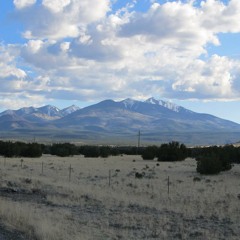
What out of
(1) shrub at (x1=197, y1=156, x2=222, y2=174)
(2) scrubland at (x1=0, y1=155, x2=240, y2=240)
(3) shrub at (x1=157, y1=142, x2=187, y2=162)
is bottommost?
Result: (2) scrubland at (x1=0, y1=155, x2=240, y2=240)

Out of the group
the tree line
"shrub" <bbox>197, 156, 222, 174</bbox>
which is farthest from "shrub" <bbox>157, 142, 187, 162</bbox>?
"shrub" <bbox>197, 156, 222, 174</bbox>

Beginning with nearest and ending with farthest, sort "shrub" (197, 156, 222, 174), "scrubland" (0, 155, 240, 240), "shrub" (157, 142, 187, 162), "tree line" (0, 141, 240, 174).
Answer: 1. "scrubland" (0, 155, 240, 240)
2. "shrub" (197, 156, 222, 174)
3. "tree line" (0, 141, 240, 174)
4. "shrub" (157, 142, 187, 162)

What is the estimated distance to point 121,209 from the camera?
20.1 m

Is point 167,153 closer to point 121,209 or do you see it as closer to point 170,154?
point 170,154

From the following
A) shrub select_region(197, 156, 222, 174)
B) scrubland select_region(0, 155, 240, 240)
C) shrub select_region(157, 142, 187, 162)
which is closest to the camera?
scrubland select_region(0, 155, 240, 240)

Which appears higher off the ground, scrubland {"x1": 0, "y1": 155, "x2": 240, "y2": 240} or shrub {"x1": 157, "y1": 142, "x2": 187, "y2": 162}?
shrub {"x1": 157, "y1": 142, "x2": 187, "y2": 162}

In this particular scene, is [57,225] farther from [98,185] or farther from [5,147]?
[5,147]

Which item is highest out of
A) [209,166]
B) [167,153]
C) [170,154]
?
[167,153]

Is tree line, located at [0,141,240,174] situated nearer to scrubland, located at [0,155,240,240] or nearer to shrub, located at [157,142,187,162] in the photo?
shrub, located at [157,142,187,162]

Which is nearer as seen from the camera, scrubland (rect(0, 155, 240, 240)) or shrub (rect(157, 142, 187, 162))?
scrubland (rect(0, 155, 240, 240))

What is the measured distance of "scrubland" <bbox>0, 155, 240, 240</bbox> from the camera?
48.2 ft

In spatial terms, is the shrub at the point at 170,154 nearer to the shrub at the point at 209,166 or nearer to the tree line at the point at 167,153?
the tree line at the point at 167,153

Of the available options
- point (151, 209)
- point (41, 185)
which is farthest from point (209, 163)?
point (151, 209)

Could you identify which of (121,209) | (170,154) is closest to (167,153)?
(170,154)
